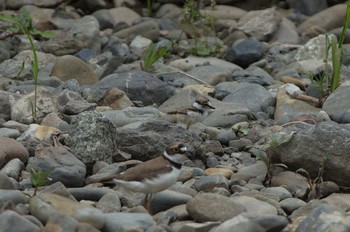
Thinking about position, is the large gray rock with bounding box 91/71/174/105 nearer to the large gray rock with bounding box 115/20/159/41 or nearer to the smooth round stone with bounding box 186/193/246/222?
the large gray rock with bounding box 115/20/159/41

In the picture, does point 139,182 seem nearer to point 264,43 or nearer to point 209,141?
point 209,141

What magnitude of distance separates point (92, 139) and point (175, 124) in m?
1.13

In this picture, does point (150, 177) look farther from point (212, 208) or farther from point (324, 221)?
point (324, 221)

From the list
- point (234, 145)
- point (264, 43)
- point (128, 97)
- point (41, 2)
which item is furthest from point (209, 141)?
point (41, 2)

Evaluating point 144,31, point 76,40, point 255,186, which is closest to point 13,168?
point 255,186

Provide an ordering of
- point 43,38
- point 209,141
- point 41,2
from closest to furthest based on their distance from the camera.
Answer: point 209,141, point 43,38, point 41,2

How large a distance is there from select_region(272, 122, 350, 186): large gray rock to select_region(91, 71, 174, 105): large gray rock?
290 cm

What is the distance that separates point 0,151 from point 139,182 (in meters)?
1.76

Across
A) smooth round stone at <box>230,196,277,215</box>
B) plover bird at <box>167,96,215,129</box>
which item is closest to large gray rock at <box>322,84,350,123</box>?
plover bird at <box>167,96,215,129</box>

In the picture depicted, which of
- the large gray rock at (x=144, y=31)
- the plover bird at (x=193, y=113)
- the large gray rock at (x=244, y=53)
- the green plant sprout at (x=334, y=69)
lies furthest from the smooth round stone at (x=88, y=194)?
the large gray rock at (x=144, y=31)

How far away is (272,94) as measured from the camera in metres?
10.6

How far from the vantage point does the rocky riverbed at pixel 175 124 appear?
20.6 ft

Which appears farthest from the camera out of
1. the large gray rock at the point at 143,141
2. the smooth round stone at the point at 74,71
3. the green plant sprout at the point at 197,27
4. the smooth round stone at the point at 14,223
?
the green plant sprout at the point at 197,27

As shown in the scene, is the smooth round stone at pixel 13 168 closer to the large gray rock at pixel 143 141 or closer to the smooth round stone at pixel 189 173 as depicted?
the large gray rock at pixel 143 141
